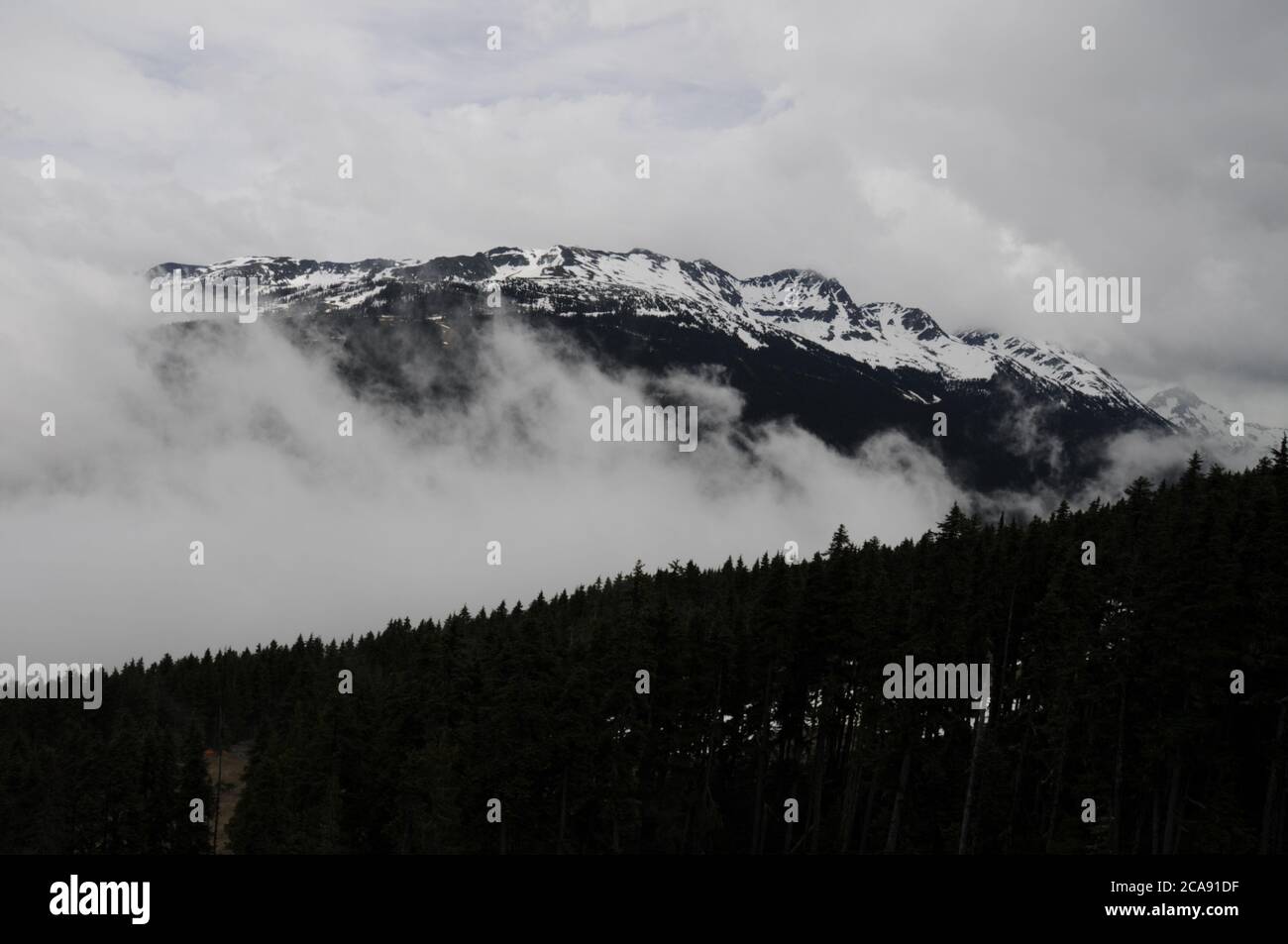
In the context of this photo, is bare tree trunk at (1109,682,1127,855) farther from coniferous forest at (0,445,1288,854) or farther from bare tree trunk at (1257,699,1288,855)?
bare tree trunk at (1257,699,1288,855)

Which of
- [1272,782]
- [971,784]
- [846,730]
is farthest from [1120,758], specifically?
[846,730]

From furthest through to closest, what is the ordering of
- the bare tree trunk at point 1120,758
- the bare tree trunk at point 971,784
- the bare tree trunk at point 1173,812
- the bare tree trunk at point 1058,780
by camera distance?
1. the bare tree trunk at point 1058,780
2. the bare tree trunk at point 971,784
3. the bare tree trunk at point 1120,758
4. the bare tree trunk at point 1173,812

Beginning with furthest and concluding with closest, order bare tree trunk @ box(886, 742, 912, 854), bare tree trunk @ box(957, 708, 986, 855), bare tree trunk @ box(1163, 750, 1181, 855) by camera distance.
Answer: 1. bare tree trunk @ box(886, 742, 912, 854)
2. bare tree trunk @ box(957, 708, 986, 855)
3. bare tree trunk @ box(1163, 750, 1181, 855)

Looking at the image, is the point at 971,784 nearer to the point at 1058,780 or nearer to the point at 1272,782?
the point at 1058,780

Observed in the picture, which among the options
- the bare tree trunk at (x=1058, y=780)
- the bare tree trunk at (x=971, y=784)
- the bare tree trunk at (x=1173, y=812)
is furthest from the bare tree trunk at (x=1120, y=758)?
the bare tree trunk at (x=971, y=784)

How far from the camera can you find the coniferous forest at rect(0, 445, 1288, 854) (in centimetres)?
3441

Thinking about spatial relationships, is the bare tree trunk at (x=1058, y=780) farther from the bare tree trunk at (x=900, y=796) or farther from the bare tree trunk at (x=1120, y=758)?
the bare tree trunk at (x=900, y=796)

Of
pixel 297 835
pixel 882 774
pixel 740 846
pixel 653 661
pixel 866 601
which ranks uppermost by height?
pixel 866 601

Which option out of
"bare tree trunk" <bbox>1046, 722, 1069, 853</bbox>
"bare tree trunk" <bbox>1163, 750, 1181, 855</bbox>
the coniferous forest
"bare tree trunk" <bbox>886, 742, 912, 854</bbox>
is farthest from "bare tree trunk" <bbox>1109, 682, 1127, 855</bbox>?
"bare tree trunk" <bbox>886, 742, 912, 854</bbox>

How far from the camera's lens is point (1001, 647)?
147 ft

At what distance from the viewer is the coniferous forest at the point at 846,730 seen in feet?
113
